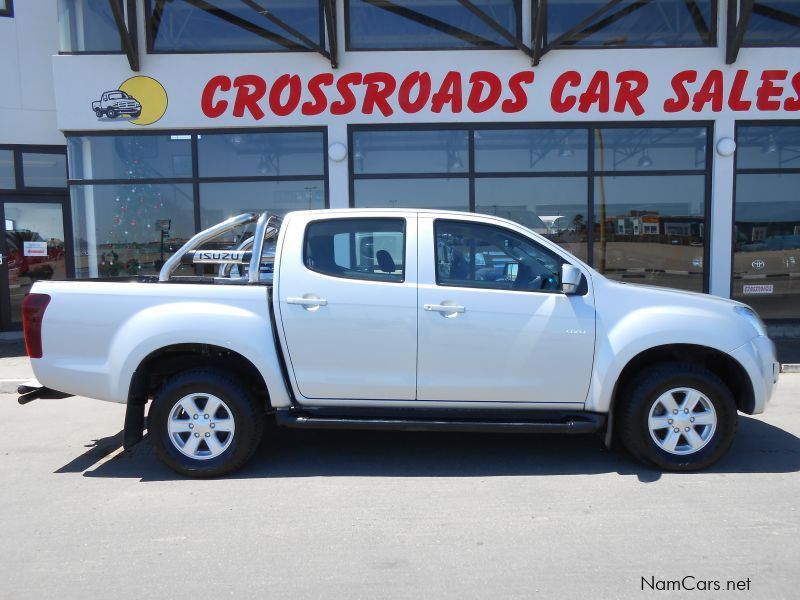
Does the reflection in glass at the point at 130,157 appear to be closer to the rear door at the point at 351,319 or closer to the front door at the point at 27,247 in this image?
the front door at the point at 27,247

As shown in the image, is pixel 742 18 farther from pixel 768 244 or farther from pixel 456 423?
pixel 456 423

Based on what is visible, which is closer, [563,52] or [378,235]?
[378,235]

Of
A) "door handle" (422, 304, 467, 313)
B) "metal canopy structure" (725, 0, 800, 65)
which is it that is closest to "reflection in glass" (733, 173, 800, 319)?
"metal canopy structure" (725, 0, 800, 65)

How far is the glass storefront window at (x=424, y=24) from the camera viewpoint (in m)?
9.48

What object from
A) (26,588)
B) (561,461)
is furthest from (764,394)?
(26,588)

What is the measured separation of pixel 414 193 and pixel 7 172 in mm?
6442

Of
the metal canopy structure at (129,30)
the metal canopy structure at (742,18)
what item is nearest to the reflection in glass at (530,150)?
the metal canopy structure at (742,18)

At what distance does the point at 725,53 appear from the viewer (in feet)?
30.4

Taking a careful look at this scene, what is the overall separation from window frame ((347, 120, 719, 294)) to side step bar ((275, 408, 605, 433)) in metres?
5.59

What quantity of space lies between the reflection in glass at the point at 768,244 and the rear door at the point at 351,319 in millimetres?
7530

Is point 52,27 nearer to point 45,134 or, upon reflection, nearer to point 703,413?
point 45,134

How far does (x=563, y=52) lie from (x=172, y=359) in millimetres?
7561

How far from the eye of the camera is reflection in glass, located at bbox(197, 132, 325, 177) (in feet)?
31.6

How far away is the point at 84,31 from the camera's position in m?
9.49
